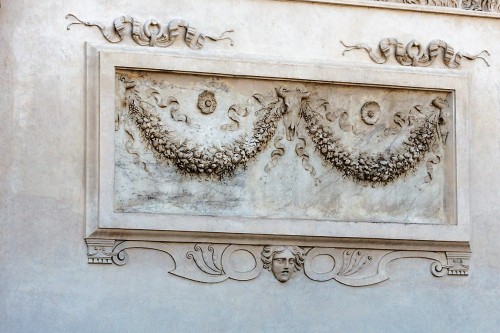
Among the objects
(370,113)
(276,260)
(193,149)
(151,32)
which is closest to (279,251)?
(276,260)

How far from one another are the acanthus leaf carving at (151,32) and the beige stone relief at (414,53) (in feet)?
4.33

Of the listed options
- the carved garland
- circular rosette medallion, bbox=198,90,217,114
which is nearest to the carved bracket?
the carved garland

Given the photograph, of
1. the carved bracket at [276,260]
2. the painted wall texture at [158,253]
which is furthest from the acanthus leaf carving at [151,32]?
the carved bracket at [276,260]

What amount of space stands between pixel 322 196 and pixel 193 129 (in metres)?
1.25

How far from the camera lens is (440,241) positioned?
1225 centimetres

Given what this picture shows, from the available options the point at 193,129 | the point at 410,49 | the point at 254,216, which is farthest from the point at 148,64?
the point at 410,49

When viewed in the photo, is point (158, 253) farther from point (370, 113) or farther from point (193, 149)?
point (370, 113)

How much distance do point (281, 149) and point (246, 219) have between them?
694mm

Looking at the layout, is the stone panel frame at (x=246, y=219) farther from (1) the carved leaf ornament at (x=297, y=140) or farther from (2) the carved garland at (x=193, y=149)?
(2) the carved garland at (x=193, y=149)

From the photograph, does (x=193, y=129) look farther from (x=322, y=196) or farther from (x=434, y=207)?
(x=434, y=207)

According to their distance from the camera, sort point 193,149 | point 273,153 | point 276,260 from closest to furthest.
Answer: point 193,149, point 276,260, point 273,153

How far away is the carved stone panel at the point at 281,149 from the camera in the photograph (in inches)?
459

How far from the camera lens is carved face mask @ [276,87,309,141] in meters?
12.1

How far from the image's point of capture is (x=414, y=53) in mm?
12430
